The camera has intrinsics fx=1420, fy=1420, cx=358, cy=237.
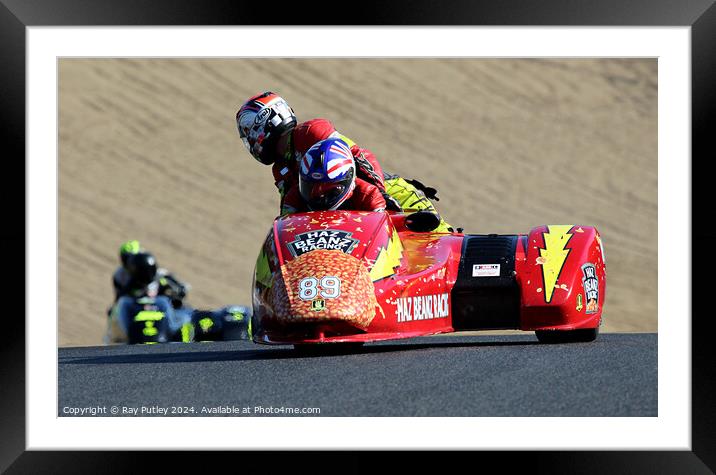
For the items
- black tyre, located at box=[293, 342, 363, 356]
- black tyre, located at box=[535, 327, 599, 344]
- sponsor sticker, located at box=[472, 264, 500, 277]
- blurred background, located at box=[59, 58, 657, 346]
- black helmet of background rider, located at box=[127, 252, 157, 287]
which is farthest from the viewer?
blurred background, located at box=[59, 58, 657, 346]

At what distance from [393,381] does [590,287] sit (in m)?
2.48

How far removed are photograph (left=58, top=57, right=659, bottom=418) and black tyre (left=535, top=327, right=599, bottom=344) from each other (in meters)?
0.02

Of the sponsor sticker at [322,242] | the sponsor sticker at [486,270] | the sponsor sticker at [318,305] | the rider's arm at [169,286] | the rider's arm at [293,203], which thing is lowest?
the rider's arm at [169,286]

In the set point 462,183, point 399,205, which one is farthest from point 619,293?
point 399,205

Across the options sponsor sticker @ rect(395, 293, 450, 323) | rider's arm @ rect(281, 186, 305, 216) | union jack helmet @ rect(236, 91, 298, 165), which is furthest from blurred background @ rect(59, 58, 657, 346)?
sponsor sticker @ rect(395, 293, 450, 323)

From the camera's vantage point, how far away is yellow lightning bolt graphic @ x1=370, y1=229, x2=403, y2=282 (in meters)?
8.76

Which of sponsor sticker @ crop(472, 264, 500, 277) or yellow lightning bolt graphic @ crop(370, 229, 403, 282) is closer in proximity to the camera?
yellow lightning bolt graphic @ crop(370, 229, 403, 282)

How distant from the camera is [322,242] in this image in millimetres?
8797

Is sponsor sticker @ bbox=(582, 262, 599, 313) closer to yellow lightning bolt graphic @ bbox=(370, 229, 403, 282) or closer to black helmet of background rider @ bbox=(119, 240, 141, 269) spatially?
yellow lightning bolt graphic @ bbox=(370, 229, 403, 282)

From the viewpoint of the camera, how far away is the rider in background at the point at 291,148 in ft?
33.0

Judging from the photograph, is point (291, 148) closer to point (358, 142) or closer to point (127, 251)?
point (127, 251)

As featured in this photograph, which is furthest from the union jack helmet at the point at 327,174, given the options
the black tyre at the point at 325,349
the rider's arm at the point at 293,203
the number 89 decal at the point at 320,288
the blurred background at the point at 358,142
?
the blurred background at the point at 358,142

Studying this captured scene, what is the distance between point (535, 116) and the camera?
3700 centimetres

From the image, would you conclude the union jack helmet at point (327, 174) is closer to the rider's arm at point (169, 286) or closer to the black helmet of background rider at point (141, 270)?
the black helmet of background rider at point (141, 270)
